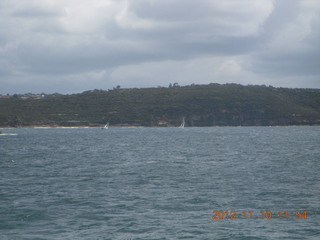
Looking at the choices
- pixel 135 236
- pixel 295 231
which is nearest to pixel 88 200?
pixel 135 236

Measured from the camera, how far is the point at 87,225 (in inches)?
850

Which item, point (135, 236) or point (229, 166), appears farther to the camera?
point (229, 166)

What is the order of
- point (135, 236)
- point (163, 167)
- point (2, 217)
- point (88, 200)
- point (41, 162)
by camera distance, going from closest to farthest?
point (135, 236) < point (2, 217) < point (88, 200) < point (163, 167) < point (41, 162)

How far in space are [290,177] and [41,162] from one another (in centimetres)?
2809

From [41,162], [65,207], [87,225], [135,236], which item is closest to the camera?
[135,236]

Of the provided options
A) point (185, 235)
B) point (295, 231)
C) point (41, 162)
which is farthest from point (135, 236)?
point (41, 162)

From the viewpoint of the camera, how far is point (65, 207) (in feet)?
83.4

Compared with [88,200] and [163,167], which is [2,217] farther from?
[163,167]
